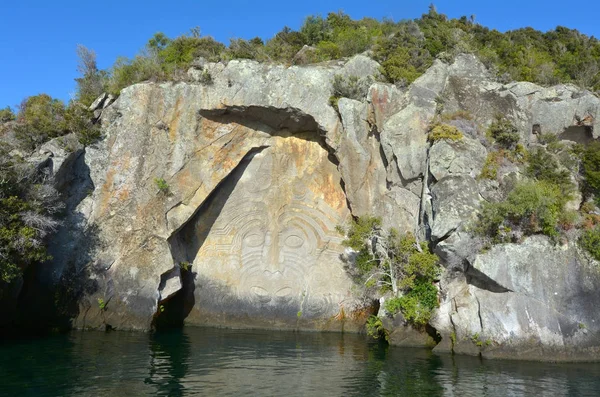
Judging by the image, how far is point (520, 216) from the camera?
62.9 ft

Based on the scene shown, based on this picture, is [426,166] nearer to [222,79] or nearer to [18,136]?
[222,79]

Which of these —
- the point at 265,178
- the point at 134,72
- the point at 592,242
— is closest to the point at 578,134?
the point at 592,242

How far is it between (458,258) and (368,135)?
808 centimetres

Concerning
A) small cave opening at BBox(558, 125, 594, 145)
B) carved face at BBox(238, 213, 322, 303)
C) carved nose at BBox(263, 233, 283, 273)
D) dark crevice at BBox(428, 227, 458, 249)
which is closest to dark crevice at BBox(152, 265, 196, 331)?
carved face at BBox(238, 213, 322, 303)

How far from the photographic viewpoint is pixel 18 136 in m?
23.3

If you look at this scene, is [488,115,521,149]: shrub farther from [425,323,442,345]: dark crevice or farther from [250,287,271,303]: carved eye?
[250,287,271,303]: carved eye

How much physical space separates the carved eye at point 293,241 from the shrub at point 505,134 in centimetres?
1022

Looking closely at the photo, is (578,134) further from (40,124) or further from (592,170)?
(40,124)

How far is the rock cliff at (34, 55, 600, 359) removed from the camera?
22.8 meters

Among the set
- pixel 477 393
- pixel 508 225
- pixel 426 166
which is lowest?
pixel 477 393

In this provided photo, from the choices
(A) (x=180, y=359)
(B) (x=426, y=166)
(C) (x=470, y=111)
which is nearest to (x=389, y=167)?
(B) (x=426, y=166)

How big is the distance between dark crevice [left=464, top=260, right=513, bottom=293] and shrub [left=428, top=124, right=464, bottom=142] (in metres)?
5.62

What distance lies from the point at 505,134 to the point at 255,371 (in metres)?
14.7

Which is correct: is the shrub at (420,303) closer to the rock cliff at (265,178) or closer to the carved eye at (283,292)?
the rock cliff at (265,178)
